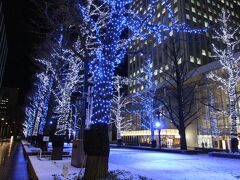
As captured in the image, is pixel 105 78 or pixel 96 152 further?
pixel 105 78

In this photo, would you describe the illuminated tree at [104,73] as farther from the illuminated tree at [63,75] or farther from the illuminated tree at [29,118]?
the illuminated tree at [29,118]

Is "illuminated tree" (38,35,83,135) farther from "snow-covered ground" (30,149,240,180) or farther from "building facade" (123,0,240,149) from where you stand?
"snow-covered ground" (30,149,240,180)

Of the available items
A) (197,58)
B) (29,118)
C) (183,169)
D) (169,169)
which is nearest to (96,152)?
(169,169)

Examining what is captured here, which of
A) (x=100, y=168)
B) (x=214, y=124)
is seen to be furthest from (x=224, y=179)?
(x=214, y=124)

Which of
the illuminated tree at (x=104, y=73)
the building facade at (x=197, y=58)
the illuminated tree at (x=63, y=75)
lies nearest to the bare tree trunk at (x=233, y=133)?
the building facade at (x=197, y=58)

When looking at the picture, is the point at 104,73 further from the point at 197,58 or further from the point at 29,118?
the point at 197,58

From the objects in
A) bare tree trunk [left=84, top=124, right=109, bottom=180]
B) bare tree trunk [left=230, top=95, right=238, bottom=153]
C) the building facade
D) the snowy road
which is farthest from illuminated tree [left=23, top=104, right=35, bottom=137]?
bare tree trunk [left=84, top=124, right=109, bottom=180]

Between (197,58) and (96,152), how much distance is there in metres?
57.0

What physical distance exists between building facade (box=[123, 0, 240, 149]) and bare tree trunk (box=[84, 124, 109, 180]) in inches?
200

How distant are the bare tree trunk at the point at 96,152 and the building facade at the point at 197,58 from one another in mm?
5085

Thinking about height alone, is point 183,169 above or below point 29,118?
below

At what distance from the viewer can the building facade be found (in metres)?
33.3

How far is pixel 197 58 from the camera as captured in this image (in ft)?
195

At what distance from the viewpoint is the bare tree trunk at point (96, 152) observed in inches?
271
